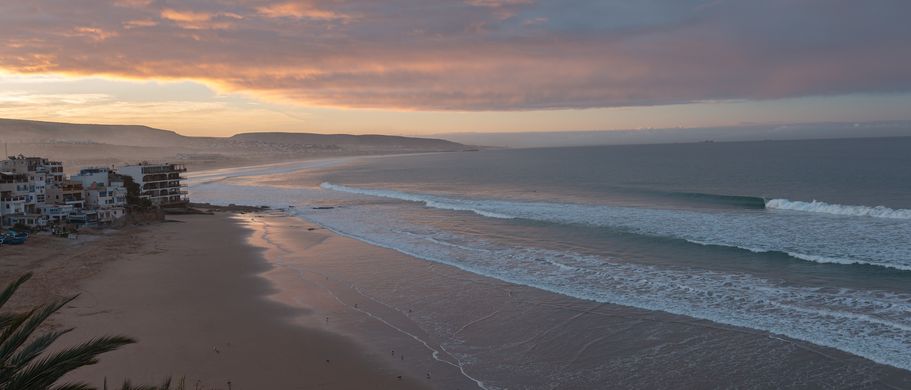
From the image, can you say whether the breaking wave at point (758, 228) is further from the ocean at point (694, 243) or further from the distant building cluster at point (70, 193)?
the distant building cluster at point (70, 193)

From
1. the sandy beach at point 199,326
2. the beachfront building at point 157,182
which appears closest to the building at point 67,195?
the beachfront building at point 157,182

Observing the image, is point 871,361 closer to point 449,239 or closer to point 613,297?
point 613,297

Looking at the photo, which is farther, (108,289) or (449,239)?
(449,239)

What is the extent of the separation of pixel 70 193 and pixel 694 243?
115 ft

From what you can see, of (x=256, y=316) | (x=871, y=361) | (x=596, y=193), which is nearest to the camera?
(x=871, y=361)

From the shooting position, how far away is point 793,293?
17.5 meters

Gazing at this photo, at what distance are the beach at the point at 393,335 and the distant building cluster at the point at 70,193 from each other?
12484 millimetres

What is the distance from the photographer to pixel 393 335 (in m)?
15.0

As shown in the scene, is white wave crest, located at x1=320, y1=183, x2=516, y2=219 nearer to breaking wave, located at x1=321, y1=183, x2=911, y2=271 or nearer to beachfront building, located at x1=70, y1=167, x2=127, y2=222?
breaking wave, located at x1=321, y1=183, x2=911, y2=271

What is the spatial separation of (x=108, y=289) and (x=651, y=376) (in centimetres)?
1665

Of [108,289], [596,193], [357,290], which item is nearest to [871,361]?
[357,290]

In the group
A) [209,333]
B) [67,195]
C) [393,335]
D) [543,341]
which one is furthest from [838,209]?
[67,195]

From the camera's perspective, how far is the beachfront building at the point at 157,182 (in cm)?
4381

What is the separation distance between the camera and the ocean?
15.9 m
